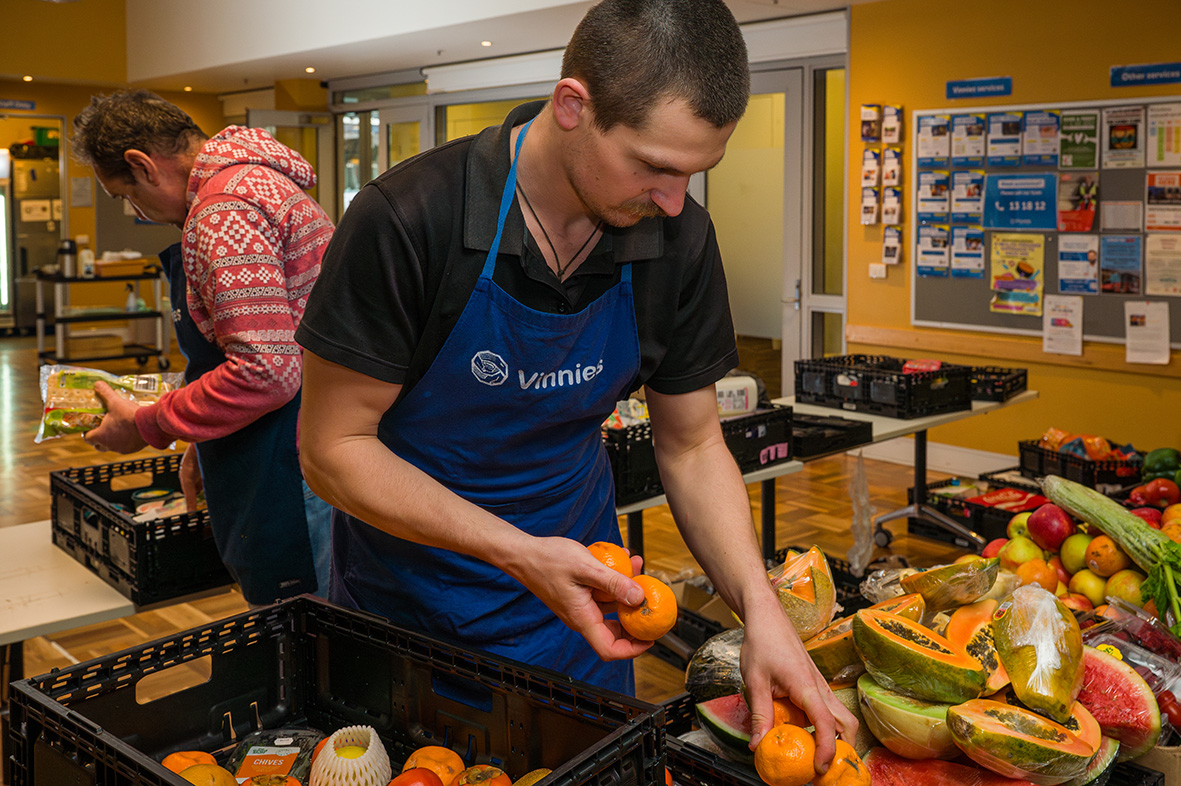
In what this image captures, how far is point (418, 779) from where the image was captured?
3.44 feet

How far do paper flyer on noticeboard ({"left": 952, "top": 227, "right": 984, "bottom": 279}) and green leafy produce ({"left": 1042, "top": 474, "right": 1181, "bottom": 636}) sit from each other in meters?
3.56

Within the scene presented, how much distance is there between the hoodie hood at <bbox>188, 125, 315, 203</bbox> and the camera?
200cm

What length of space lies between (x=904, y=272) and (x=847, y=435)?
2.83 m

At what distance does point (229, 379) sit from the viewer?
190cm

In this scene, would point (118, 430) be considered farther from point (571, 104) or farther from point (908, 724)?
point (908, 724)

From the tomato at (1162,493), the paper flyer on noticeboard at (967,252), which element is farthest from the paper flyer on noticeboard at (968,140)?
the tomato at (1162,493)

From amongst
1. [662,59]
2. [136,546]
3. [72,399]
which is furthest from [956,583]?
[72,399]

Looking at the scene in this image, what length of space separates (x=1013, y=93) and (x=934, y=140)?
1.61 feet

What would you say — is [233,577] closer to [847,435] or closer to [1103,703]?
[1103,703]

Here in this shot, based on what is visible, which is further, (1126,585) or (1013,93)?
(1013,93)

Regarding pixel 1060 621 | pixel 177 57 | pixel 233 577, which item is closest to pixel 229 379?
pixel 233 577

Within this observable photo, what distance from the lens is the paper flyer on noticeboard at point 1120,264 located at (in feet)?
17.0

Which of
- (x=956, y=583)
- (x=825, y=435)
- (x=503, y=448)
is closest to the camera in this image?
(x=503, y=448)

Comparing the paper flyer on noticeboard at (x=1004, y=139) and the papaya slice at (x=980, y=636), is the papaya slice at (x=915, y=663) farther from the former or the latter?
the paper flyer on noticeboard at (x=1004, y=139)
